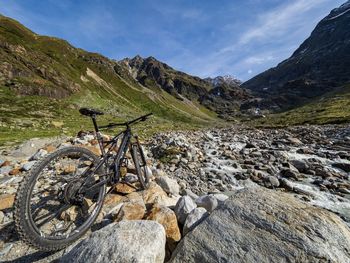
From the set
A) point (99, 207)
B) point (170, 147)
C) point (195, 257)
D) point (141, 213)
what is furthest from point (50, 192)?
point (170, 147)

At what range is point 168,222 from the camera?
4.70 m

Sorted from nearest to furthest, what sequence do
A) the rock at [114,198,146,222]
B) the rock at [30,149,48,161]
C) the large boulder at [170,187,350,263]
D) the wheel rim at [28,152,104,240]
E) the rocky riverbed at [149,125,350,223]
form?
the large boulder at [170,187,350,263] < the wheel rim at [28,152,104,240] < the rock at [114,198,146,222] < the rock at [30,149,48,161] < the rocky riverbed at [149,125,350,223]

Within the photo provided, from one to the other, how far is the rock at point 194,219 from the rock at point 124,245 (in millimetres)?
971

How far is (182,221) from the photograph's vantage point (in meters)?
5.14

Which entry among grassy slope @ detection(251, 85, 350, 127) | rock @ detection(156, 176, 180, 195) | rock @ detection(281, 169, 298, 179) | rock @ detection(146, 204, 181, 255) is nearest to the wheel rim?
rock @ detection(146, 204, 181, 255)

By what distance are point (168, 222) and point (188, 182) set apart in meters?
8.11

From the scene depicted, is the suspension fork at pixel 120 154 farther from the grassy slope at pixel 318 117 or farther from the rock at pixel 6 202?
the grassy slope at pixel 318 117

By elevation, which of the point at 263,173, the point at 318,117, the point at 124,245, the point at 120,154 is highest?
the point at 120,154

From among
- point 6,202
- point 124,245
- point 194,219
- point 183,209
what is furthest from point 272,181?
point 6,202

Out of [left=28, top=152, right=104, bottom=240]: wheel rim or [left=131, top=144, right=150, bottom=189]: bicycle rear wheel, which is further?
[left=131, top=144, right=150, bottom=189]: bicycle rear wheel

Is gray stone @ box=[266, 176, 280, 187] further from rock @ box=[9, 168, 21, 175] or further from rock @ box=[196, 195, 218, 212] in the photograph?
rock @ box=[9, 168, 21, 175]

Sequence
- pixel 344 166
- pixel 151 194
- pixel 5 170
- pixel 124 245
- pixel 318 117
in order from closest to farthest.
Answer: pixel 124 245 < pixel 151 194 < pixel 5 170 < pixel 344 166 < pixel 318 117

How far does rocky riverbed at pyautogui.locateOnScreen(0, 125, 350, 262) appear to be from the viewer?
4.89 metres

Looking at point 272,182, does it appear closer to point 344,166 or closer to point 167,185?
point 167,185
